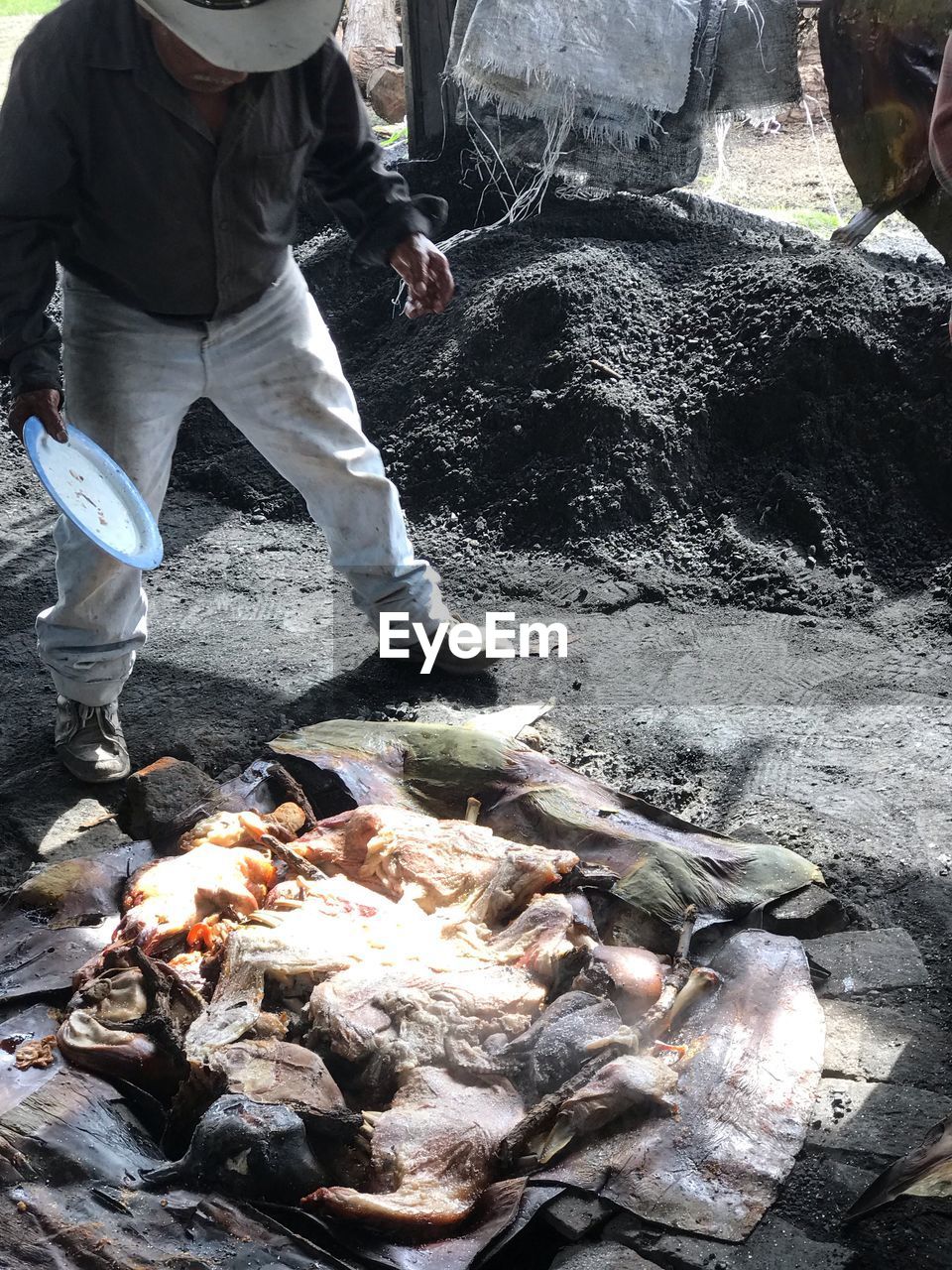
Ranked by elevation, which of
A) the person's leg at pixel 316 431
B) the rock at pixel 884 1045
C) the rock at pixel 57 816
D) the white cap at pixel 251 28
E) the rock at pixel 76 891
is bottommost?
the rock at pixel 57 816

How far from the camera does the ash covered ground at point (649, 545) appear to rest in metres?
3.87

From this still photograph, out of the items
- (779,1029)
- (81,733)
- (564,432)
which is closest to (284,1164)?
(779,1029)

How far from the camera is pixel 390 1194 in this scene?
7.11 feet

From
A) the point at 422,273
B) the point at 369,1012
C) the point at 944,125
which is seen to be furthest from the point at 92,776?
the point at 944,125

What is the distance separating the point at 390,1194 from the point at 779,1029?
0.92m

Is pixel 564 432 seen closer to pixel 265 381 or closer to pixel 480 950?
pixel 265 381

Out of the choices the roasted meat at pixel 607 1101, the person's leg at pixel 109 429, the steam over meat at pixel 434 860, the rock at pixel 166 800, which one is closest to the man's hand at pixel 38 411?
the person's leg at pixel 109 429

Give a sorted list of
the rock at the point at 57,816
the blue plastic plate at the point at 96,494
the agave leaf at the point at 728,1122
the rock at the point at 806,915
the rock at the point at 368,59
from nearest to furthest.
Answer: the agave leaf at the point at 728,1122
the rock at the point at 806,915
the blue plastic plate at the point at 96,494
the rock at the point at 57,816
the rock at the point at 368,59

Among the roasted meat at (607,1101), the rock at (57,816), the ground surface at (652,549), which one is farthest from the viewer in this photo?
the ground surface at (652,549)

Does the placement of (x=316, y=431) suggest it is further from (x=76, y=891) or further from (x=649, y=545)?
(x=649, y=545)

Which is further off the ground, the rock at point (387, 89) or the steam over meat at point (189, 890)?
the rock at point (387, 89)

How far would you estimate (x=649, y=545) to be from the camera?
572 centimetres

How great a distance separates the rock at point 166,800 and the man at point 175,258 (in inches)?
32.8

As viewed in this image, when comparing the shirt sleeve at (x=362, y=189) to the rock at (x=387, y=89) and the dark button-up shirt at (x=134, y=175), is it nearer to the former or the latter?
the dark button-up shirt at (x=134, y=175)
